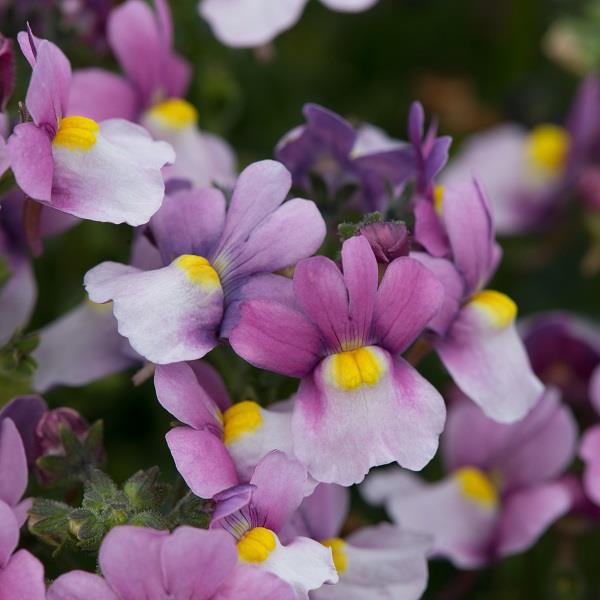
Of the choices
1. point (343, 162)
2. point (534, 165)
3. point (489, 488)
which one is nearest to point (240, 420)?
point (343, 162)

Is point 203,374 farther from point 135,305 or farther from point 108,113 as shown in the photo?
point 108,113

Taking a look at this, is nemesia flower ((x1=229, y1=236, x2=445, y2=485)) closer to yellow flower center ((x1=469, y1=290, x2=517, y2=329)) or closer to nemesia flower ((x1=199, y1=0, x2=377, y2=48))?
yellow flower center ((x1=469, y1=290, x2=517, y2=329))

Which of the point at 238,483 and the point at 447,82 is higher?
the point at 238,483

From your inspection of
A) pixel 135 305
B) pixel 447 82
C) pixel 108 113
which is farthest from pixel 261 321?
pixel 447 82

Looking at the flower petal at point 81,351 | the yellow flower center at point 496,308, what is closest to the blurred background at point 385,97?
the flower petal at point 81,351

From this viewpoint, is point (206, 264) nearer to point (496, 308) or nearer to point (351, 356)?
point (351, 356)

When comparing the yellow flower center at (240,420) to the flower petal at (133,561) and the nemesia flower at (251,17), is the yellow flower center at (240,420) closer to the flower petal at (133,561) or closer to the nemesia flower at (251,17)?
the flower petal at (133,561)

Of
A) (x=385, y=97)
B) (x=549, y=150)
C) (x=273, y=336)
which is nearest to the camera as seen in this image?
(x=273, y=336)
